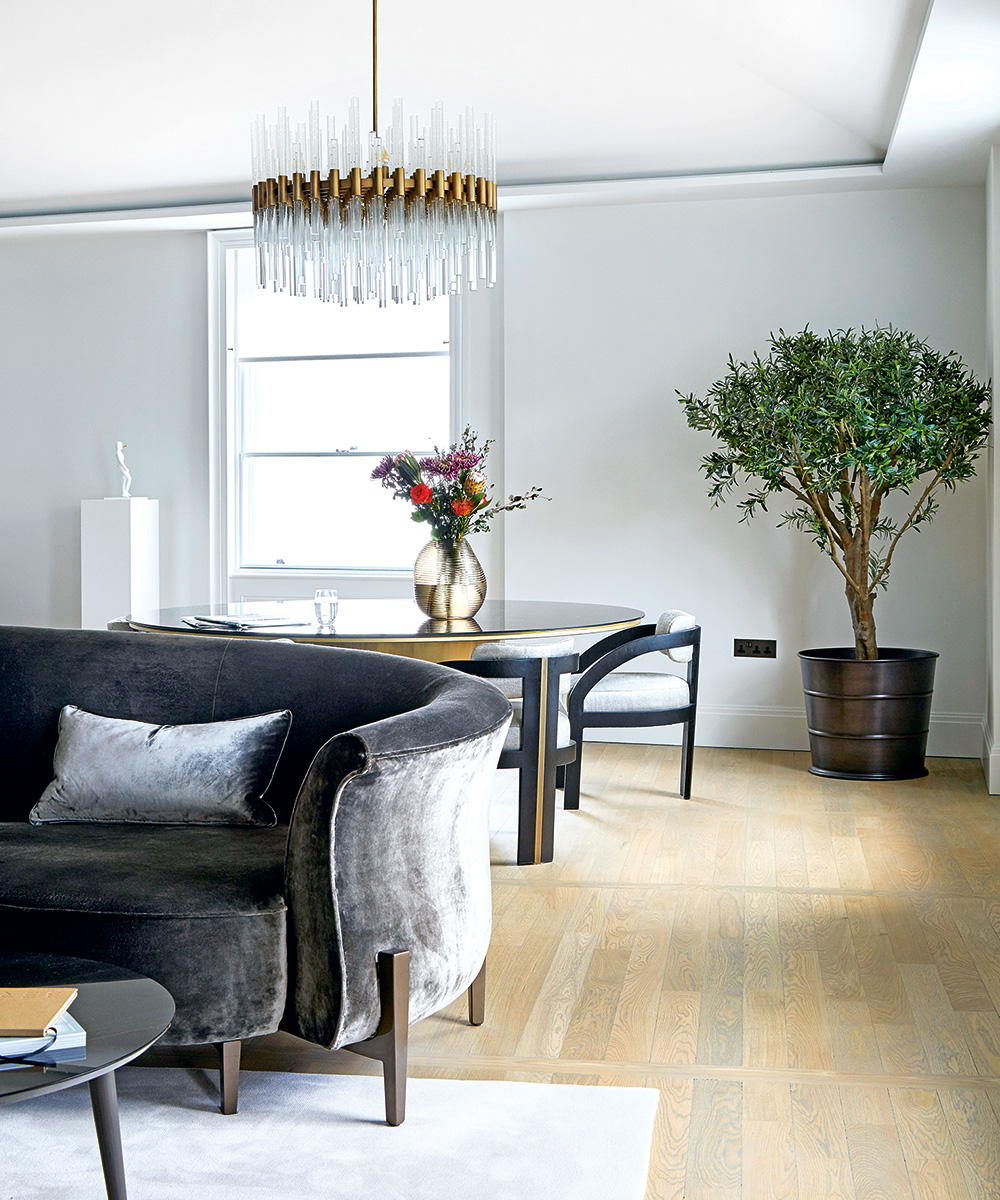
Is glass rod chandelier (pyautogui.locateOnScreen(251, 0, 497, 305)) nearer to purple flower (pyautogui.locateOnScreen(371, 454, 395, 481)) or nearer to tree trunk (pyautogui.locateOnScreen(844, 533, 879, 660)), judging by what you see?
purple flower (pyautogui.locateOnScreen(371, 454, 395, 481))

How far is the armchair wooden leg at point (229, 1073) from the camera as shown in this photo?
85.6 inches

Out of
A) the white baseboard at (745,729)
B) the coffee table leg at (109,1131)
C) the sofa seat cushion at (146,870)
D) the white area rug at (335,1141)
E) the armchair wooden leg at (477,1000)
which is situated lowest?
the white area rug at (335,1141)

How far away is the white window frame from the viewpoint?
6.40 m

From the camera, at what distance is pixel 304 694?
2.79 m

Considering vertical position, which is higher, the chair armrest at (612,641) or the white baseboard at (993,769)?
the chair armrest at (612,641)

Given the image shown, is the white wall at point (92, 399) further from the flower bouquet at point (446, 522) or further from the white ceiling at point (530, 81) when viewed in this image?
the flower bouquet at point (446, 522)

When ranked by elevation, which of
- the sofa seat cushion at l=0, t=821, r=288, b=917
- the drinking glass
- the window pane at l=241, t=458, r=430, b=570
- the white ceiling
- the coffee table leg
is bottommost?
the coffee table leg

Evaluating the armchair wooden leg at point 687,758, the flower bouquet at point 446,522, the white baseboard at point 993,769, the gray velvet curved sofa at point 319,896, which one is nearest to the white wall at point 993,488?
the white baseboard at point 993,769

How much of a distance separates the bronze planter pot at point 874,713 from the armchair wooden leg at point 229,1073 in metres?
3.49

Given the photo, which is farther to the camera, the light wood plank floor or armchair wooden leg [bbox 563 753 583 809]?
armchair wooden leg [bbox 563 753 583 809]

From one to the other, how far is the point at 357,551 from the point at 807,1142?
4714 millimetres

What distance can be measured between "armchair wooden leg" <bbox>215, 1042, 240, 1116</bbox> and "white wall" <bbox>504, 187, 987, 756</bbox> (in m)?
→ 4.02

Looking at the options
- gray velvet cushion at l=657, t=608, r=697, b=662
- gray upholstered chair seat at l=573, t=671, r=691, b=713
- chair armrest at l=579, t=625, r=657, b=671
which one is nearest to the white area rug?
gray upholstered chair seat at l=573, t=671, r=691, b=713

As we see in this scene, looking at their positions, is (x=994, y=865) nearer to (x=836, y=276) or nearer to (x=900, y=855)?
(x=900, y=855)
